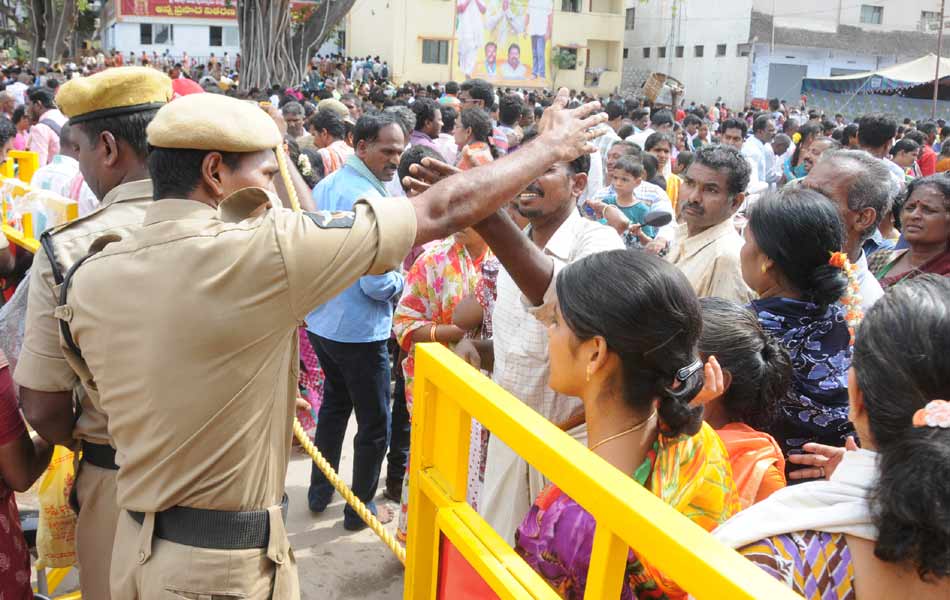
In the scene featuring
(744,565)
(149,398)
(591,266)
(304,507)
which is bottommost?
(304,507)

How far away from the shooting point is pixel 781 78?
35.7 meters

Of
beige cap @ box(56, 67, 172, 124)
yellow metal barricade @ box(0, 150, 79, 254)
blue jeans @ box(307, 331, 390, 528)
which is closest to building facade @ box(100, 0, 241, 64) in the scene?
yellow metal barricade @ box(0, 150, 79, 254)

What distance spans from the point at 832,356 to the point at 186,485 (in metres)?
1.80

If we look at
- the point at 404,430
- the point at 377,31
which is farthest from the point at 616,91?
the point at 404,430

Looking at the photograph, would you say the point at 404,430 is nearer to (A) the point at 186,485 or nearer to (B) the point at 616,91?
(A) the point at 186,485

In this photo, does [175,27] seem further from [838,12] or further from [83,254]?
[83,254]

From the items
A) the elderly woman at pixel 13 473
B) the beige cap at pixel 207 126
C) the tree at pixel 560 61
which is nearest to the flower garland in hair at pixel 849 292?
the beige cap at pixel 207 126

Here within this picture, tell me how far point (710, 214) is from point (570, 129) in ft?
5.38

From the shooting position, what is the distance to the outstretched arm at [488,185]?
5.36 ft

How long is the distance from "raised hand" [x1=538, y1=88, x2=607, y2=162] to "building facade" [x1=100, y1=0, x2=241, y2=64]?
1567 inches

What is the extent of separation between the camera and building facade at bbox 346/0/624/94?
111 ft

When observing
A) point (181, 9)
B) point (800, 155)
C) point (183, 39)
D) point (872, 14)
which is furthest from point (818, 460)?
point (872, 14)

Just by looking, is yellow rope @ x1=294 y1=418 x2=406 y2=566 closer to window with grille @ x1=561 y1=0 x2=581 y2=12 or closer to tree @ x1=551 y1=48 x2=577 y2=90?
tree @ x1=551 y1=48 x2=577 y2=90

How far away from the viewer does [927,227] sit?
→ 348 cm
